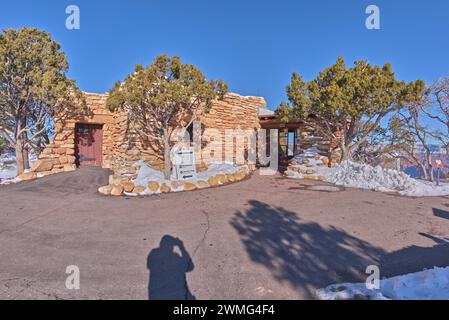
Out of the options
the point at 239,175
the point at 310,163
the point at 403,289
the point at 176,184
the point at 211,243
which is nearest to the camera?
the point at 403,289

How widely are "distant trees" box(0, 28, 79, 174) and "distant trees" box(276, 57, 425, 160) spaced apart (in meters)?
10.1

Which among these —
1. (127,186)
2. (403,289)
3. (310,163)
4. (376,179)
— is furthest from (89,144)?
(403,289)

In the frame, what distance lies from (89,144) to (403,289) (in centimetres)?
1386

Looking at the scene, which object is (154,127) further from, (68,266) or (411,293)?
(411,293)

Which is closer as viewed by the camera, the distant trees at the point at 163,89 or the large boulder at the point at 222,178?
the distant trees at the point at 163,89

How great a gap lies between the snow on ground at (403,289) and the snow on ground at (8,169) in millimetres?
12013

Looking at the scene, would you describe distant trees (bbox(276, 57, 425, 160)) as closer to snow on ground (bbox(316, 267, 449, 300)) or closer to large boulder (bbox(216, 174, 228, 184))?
large boulder (bbox(216, 174, 228, 184))

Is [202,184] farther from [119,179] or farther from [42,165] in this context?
[42,165]

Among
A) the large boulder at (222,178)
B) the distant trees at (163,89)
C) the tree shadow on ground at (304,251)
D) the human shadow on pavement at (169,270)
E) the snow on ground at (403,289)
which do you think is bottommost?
the human shadow on pavement at (169,270)

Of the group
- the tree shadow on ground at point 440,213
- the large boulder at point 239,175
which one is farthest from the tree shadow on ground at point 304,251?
the large boulder at point 239,175

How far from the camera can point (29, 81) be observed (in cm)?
1067

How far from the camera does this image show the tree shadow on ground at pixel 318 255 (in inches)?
130

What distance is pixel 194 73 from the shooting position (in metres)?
8.95

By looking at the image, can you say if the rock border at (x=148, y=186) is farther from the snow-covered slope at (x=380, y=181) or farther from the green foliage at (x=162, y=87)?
the snow-covered slope at (x=380, y=181)
